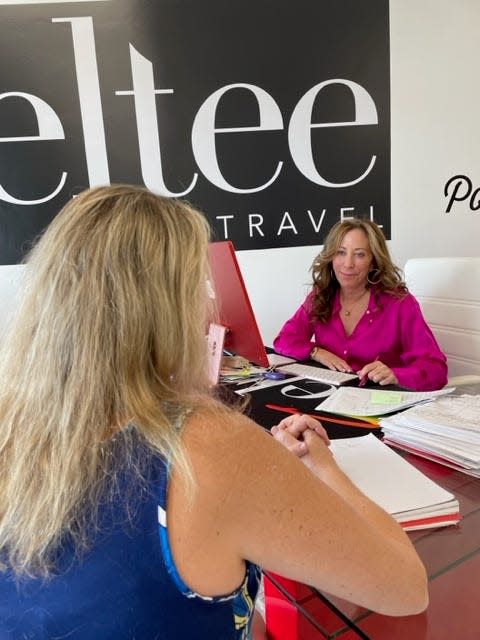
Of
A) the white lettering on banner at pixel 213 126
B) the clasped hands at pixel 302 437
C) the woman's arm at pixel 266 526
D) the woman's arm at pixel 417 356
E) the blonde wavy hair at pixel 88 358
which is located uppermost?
the white lettering on banner at pixel 213 126

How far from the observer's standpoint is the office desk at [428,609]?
629mm

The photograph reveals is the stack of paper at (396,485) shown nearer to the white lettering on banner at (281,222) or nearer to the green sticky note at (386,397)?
the green sticky note at (386,397)

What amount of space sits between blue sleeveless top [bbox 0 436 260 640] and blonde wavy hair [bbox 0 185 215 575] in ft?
0.07

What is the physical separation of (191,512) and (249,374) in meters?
1.18

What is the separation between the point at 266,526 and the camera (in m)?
0.51

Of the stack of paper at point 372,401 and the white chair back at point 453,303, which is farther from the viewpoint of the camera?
the white chair back at point 453,303

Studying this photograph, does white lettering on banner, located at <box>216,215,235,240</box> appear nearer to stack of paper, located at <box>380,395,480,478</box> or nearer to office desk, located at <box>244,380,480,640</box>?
stack of paper, located at <box>380,395,480,478</box>

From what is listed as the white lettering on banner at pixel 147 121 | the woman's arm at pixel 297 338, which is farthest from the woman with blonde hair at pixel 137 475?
the white lettering on banner at pixel 147 121

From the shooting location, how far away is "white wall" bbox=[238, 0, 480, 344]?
2.50m

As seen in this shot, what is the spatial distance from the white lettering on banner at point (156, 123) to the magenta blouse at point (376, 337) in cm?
81

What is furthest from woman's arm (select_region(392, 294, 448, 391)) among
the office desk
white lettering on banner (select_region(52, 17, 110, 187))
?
white lettering on banner (select_region(52, 17, 110, 187))

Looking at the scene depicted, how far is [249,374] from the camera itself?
1.67 meters

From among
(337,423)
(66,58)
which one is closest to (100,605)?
(337,423)

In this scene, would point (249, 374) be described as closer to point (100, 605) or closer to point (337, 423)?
point (337, 423)
